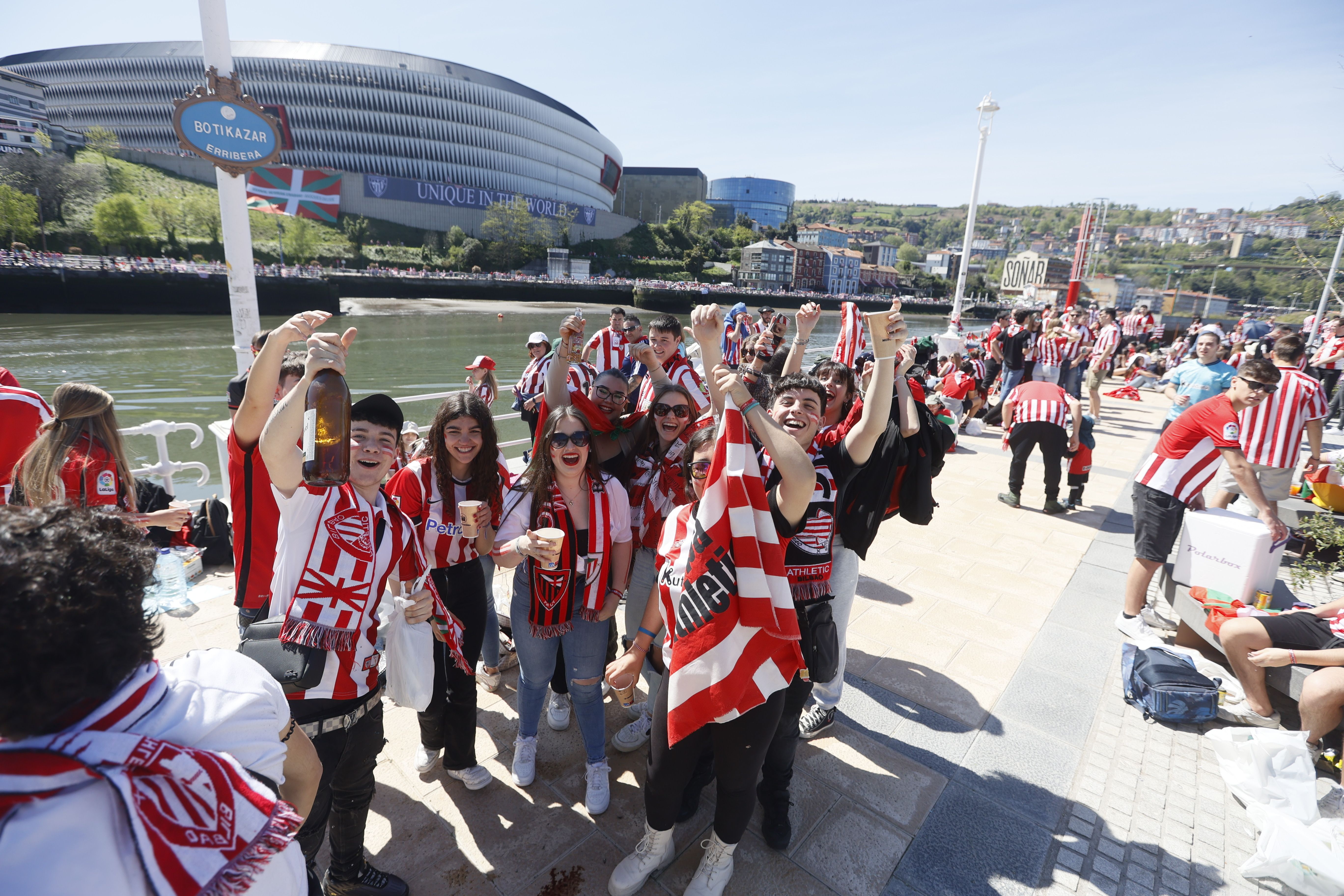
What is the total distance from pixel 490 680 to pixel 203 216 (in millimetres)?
56582

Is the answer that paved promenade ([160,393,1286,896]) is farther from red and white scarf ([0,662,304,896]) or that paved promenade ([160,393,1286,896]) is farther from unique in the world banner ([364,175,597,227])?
unique in the world banner ([364,175,597,227])

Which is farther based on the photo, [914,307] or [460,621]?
[914,307]

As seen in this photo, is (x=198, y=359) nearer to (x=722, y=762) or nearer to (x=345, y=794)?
(x=345, y=794)

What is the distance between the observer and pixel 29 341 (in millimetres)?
21922

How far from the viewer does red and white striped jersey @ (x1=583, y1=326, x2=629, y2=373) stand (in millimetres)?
5727

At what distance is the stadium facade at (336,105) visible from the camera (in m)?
63.1

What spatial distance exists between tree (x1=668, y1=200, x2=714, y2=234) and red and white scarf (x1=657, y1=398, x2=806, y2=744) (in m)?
88.2

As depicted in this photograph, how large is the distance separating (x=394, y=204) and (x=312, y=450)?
73.9m

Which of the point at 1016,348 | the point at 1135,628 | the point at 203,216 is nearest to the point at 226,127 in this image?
the point at 1135,628

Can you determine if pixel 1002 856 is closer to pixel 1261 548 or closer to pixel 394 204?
pixel 1261 548

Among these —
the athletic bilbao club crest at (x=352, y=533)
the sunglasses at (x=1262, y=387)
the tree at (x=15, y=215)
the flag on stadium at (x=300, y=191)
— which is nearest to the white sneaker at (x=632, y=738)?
the athletic bilbao club crest at (x=352, y=533)

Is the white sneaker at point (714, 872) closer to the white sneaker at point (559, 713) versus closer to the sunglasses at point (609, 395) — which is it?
the white sneaker at point (559, 713)

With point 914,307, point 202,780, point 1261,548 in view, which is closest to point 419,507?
point 202,780

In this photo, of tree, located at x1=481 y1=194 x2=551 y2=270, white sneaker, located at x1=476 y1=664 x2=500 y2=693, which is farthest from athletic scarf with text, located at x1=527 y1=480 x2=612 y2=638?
tree, located at x1=481 y1=194 x2=551 y2=270
